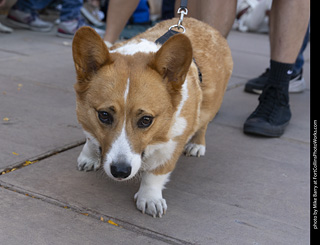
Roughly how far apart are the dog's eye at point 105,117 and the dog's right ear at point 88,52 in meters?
0.28

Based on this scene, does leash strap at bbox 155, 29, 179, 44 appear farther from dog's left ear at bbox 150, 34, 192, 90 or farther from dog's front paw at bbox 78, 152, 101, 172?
dog's front paw at bbox 78, 152, 101, 172

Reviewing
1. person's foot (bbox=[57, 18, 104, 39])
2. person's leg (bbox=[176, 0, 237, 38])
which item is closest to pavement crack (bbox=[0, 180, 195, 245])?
person's leg (bbox=[176, 0, 237, 38])

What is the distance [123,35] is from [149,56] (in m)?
6.05

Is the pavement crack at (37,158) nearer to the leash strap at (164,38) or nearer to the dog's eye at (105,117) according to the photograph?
the dog's eye at (105,117)

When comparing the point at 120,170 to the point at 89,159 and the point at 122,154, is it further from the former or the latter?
the point at 89,159

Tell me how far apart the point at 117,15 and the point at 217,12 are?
1.21 meters

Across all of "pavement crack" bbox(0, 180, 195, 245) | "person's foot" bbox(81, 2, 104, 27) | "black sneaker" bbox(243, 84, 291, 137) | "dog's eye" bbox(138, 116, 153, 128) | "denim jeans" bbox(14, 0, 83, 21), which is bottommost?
"person's foot" bbox(81, 2, 104, 27)

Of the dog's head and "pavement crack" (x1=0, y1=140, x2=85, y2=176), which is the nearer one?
the dog's head

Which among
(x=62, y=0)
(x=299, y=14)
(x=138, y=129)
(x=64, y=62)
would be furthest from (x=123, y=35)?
(x=138, y=129)

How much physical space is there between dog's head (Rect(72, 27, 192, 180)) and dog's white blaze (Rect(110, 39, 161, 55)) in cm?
8

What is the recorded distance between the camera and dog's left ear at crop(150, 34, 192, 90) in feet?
8.77

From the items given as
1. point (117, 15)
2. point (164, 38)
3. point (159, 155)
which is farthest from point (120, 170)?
point (117, 15)

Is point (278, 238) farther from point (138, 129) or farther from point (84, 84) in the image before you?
point (84, 84)

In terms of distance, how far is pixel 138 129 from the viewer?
2691mm
